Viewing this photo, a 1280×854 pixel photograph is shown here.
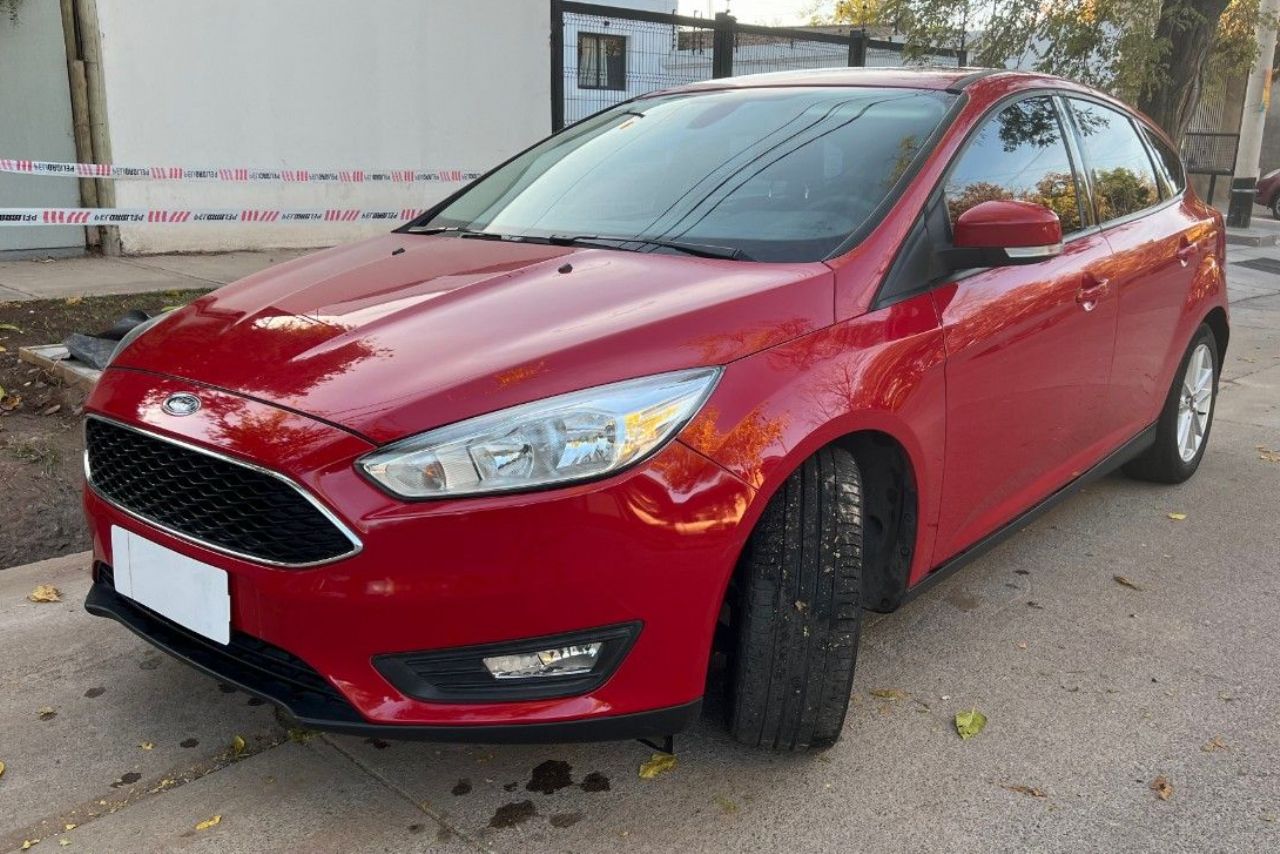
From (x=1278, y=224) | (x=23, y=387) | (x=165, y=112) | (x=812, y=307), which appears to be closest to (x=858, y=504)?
(x=812, y=307)

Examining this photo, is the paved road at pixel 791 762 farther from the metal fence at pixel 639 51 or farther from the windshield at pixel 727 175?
the metal fence at pixel 639 51

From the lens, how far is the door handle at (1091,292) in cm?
349

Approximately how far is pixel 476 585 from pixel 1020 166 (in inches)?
92.5

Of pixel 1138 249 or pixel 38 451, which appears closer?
pixel 1138 249

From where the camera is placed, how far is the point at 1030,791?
2586mm

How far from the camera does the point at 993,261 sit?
2.90 meters

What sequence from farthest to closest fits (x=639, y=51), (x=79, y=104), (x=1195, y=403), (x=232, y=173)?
1. (x=639, y=51)
2. (x=232, y=173)
3. (x=79, y=104)
4. (x=1195, y=403)

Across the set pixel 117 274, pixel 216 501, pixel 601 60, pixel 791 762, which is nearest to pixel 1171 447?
pixel 791 762

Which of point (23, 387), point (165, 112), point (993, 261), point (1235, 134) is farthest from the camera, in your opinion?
point (1235, 134)

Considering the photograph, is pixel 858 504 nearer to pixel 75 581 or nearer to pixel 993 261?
pixel 993 261

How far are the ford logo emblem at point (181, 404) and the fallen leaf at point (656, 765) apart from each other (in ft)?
4.31

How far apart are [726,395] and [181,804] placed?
1.53 metres

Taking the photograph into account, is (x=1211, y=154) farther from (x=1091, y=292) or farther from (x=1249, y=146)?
(x=1091, y=292)

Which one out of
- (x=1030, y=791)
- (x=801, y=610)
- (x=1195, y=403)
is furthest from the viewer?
(x=1195, y=403)
